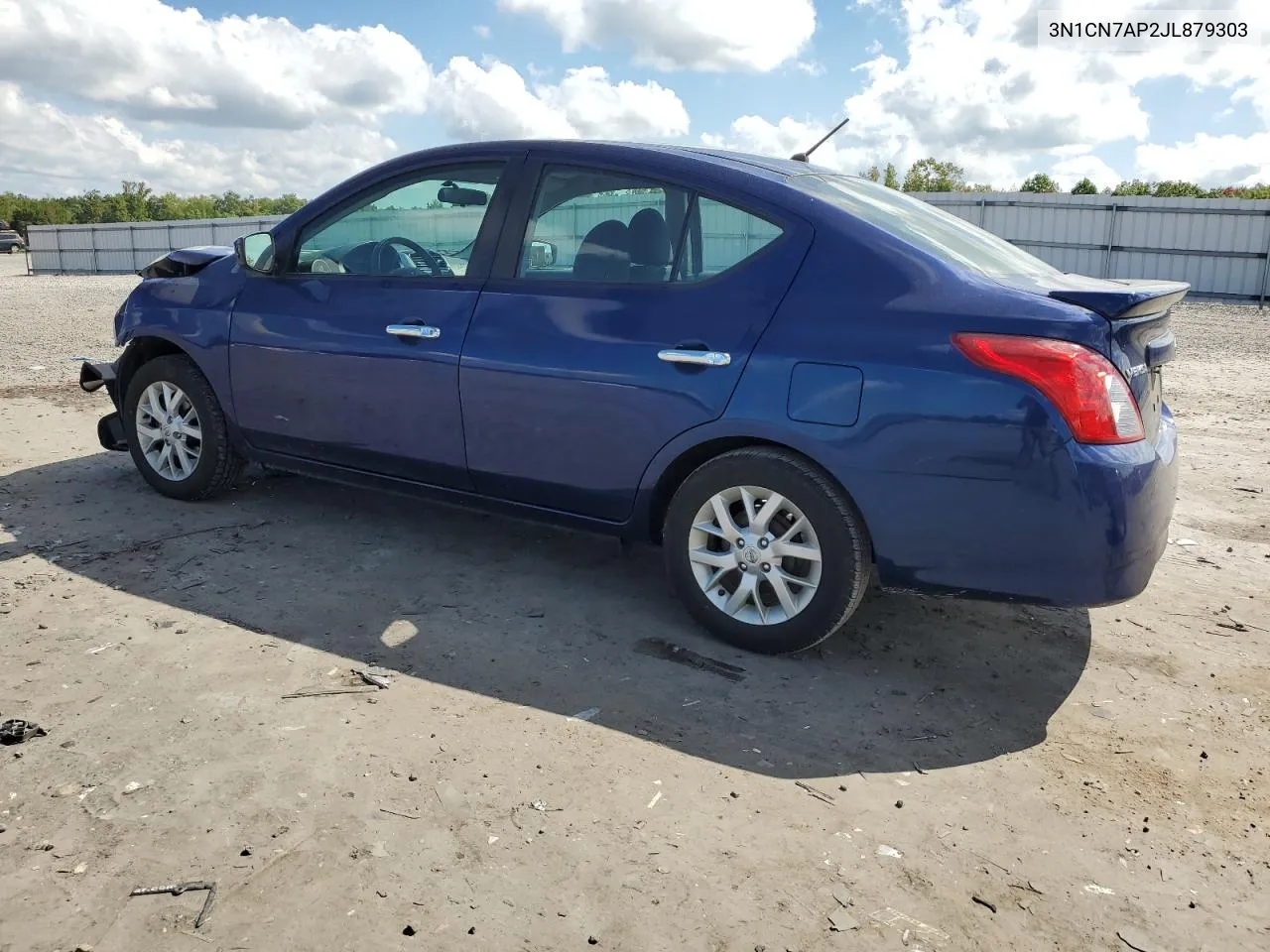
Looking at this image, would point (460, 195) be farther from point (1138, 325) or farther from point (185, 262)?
point (1138, 325)

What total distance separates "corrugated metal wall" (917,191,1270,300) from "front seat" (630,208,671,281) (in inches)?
958

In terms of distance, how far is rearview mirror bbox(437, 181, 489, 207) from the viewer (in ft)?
14.4

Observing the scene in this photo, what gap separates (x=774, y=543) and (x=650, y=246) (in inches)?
47.1

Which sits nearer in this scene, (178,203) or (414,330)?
(414,330)

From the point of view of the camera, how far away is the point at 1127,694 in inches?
143

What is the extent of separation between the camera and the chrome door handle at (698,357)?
3.66m

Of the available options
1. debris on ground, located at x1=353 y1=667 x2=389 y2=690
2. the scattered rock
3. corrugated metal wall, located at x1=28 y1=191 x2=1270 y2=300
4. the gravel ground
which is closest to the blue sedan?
debris on ground, located at x1=353 y1=667 x2=389 y2=690

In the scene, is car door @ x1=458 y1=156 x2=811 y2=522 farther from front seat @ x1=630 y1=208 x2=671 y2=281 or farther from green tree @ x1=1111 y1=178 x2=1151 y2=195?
green tree @ x1=1111 y1=178 x2=1151 y2=195

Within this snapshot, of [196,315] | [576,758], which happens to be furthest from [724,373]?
[196,315]

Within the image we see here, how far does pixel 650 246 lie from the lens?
3.93 m

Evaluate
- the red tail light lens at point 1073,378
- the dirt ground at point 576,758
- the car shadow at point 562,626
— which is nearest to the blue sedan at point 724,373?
the red tail light lens at point 1073,378

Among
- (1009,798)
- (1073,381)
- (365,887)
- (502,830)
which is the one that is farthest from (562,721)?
(1073,381)

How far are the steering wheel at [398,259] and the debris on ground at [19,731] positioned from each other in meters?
2.24

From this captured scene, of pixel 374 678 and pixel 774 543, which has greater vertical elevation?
pixel 774 543
